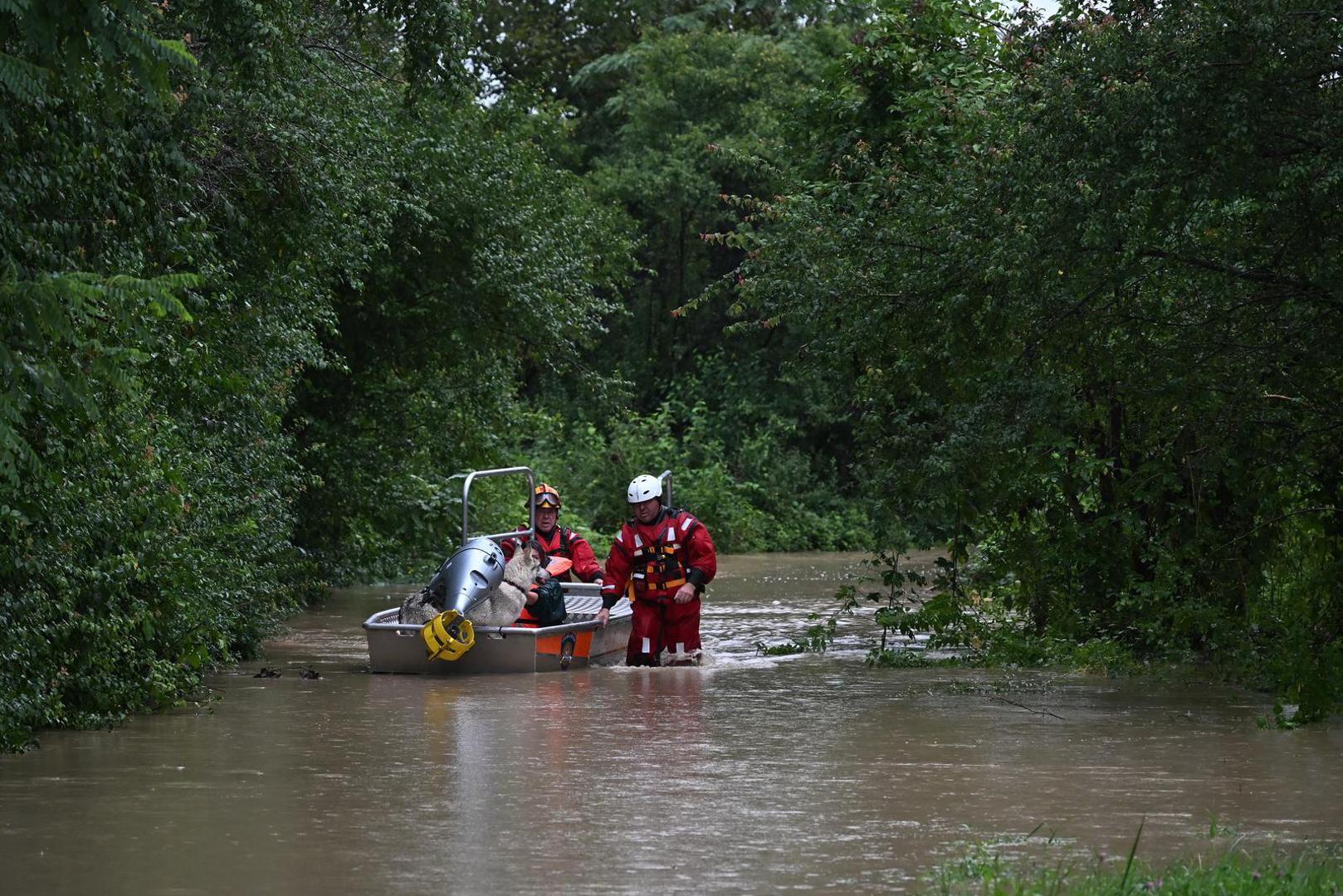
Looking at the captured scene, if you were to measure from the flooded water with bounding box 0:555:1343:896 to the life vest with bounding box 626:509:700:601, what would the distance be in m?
1.21

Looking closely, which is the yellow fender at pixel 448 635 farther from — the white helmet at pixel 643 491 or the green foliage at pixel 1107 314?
the green foliage at pixel 1107 314

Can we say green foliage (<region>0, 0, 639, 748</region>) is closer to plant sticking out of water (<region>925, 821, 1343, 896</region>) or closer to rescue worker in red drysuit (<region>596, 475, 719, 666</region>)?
rescue worker in red drysuit (<region>596, 475, 719, 666</region>)

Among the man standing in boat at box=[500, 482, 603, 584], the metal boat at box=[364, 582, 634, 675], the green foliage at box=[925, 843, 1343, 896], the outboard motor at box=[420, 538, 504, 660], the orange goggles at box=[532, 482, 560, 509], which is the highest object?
the orange goggles at box=[532, 482, 560, 509]

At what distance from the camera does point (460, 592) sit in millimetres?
15352

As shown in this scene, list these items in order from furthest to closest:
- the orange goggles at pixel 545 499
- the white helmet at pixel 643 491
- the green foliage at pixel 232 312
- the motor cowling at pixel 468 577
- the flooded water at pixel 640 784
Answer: the orange goggles at pixel 545 499, the white helmet at pixel 643 491, the motor cowling at pixel 468 577, the green foliage at pixel 232 312, the flooded water at pixel 640 784

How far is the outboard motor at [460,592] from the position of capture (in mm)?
15109

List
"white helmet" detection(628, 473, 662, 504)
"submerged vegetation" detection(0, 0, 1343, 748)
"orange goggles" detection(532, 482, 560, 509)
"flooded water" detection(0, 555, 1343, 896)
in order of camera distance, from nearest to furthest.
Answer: "flooded water" detection(0, 555, 1343, 896) → "submerged vegetation" detection(0, 0, 1343, 748) → "white helmet" detection(628, 473, 662, 504) → "orange goggles" detection(532, 482, 560, 509)

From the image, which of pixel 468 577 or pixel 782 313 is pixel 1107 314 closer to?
pixel 782 313

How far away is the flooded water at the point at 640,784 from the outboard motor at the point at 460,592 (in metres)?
0.41

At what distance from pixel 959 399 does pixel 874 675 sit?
232cm

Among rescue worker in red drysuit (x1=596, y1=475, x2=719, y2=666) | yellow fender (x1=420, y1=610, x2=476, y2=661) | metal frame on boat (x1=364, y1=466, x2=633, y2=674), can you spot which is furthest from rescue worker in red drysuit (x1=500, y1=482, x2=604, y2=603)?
yellow fender (x1=420, y1=610, x2=476, y2=661)

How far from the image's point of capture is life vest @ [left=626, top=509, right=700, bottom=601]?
16.0 metres

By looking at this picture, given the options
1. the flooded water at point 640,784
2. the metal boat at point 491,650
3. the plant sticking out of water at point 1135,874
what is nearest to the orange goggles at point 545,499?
the metal boat at point 491,650

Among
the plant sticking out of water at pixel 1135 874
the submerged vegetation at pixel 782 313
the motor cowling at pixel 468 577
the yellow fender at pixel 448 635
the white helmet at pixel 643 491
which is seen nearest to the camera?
the plant sticking out of water at pixel 1135 874
